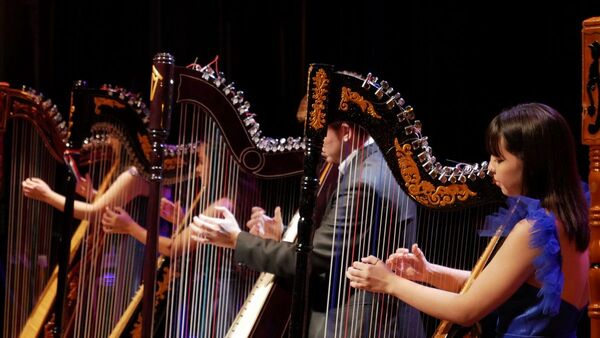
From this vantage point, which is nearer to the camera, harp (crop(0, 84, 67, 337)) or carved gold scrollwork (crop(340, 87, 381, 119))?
carved gold scrollwork (crop(340, 87, 381, 119))

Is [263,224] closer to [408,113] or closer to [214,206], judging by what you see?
[214,206]

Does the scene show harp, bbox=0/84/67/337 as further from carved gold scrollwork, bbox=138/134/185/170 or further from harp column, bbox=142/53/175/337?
harp column, bbox=142/53/175/337

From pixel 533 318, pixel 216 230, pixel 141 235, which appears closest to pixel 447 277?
pixel 533 318

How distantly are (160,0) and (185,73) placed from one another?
8.20 feet

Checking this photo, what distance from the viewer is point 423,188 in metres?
2.31

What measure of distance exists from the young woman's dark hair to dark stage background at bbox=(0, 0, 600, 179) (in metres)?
1.45

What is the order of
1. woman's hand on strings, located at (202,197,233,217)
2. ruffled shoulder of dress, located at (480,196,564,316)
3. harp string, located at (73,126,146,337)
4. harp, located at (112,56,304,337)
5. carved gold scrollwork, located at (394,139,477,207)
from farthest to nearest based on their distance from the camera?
harp string, located at (73,126,146,337)
woman's hand on strings, located at (202,197,233,217)
harp, located at (112,56,304,337)
carved gold scrollwork, located at (394,139,477,207)
ruffled shoulder of dress, located at (480,196,564,316)

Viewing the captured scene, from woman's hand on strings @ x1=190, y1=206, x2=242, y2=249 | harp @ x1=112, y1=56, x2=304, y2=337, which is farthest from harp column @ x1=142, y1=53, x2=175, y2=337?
woman's hand on strings @ x1=190, y1=206, x2=242, y2=249

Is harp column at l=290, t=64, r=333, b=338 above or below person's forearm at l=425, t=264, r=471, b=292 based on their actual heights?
above

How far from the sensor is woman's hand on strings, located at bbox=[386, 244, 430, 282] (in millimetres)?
2439

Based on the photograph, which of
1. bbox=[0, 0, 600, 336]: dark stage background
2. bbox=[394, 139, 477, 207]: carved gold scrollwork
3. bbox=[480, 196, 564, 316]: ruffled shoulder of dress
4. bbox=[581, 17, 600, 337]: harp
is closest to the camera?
bbox=[581, 17, 600, 337]: harp

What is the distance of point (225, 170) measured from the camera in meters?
3.02

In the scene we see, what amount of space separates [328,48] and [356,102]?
2162 mm

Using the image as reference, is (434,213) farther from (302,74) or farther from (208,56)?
(208,56)
